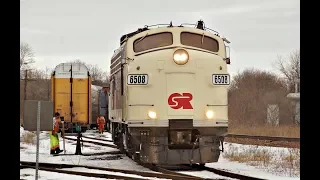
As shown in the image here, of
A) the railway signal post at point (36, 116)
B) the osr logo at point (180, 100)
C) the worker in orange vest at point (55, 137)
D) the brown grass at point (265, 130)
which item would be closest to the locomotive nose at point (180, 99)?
the osr logo at point (180, 100)

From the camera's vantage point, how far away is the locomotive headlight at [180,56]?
12891mm

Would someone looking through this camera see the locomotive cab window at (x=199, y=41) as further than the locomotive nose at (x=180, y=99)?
Yes

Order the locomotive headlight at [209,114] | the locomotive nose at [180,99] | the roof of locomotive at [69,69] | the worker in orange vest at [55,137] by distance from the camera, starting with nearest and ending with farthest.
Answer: the locomotive nose at [180,99] < the locomotive headlight at [209,114] < the worker in orange vest at [55,137] < the roof of locomotive at [69,69]

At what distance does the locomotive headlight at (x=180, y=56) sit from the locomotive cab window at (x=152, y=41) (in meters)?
0.48

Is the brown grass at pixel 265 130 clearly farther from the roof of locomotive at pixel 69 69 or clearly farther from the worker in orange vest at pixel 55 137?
the worker in orange vest at pixel 55 137

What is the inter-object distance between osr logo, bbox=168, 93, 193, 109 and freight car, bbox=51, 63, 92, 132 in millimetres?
15370

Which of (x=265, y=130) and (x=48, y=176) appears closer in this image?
(x=48, y=176)

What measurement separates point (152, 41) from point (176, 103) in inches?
76.5

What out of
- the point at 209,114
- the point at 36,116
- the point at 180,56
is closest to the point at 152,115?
the point at 209,114

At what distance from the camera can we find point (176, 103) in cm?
1272

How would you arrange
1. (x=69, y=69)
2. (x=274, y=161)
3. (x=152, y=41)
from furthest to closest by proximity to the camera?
(x=69, y=69)
(x=274, y=161)
(x=152, y=41)

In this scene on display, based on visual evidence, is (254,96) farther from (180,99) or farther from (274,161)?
(180,99)
